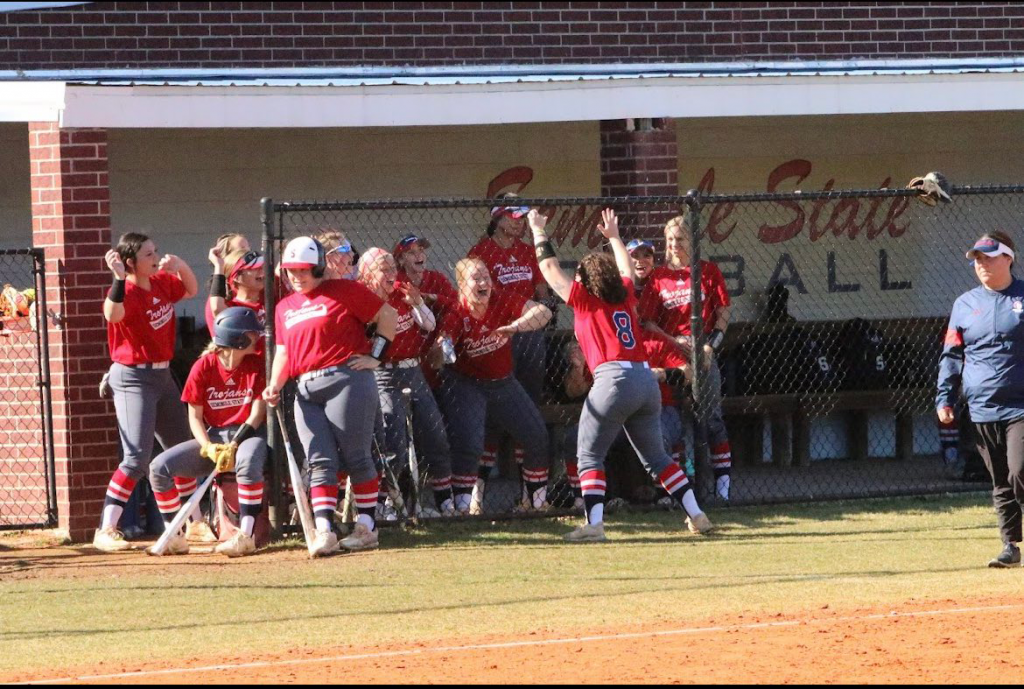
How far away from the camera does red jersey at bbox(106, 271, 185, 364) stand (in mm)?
10227

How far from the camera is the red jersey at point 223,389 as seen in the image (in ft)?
32.9

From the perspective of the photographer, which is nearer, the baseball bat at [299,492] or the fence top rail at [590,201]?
the baseball bat at [299,492]

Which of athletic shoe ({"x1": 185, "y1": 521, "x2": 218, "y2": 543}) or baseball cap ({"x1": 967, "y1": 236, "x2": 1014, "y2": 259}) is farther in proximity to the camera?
athletic shoe ({"x1": 185, "y1": 521, "x2": 218, "y2": 543})

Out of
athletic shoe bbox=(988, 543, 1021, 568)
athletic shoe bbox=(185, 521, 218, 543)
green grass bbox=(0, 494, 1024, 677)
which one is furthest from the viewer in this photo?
athletic shoe bbox=(185, 521, 218, 543)

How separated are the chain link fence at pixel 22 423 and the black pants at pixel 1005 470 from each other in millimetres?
5946

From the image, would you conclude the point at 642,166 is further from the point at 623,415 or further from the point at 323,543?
the point at 323,543

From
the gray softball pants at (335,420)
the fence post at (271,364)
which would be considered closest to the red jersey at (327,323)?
the gray softball pants at (335,420)

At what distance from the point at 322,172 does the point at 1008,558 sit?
6874 millimetres

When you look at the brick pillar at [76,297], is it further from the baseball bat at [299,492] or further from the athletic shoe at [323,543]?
the athletic shoe at [323,543]

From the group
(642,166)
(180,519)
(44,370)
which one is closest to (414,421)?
(180,519)

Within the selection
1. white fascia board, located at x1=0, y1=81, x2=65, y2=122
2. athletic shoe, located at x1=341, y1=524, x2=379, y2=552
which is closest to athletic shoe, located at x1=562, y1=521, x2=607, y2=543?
athletic shoe, located at x1=341, y1=524, x2=379, y2=552

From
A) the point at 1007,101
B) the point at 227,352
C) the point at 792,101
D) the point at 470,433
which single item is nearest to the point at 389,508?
the point at 470,433

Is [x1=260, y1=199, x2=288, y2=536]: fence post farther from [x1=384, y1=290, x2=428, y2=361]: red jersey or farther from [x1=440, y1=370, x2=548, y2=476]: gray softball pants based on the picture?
[x1=440, y1=370, x2=548, y2=476]: gray softball pants

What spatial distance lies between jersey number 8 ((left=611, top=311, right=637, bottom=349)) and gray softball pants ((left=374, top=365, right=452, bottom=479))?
54.0 inches
